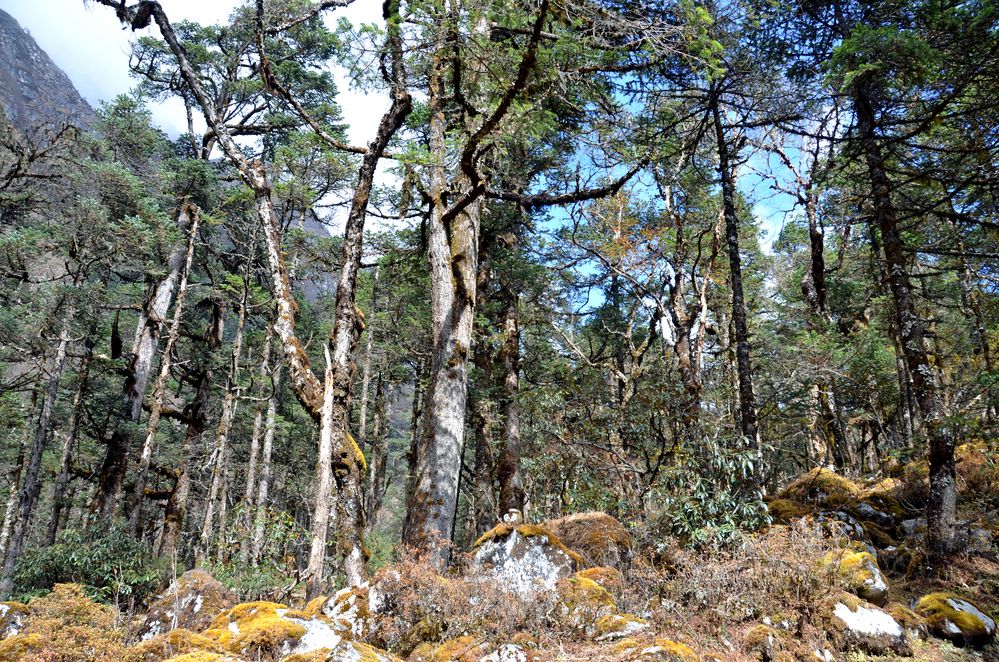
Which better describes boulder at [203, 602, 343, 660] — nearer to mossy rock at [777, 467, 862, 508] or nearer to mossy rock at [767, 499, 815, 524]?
mossy rock at [767, 499, 815, 524]

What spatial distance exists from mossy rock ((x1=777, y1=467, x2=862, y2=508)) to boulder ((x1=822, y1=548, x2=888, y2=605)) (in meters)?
4.23

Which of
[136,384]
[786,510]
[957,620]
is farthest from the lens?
[136,384]

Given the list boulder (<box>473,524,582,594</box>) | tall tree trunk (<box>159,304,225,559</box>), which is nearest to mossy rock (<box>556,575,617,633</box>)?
boulder (<box>473,524,582,594</box>)

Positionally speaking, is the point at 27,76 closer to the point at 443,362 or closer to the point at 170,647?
the point at 443,362

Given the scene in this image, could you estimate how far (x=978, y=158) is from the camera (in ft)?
28.4

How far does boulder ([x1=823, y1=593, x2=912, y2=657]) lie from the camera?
4621mm

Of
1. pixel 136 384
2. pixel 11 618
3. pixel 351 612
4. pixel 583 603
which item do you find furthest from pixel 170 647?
pixel 136 384

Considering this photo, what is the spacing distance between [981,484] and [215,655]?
39.6 ft

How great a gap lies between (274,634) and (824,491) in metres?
10.1

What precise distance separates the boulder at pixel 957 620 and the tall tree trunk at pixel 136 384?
16145 millimetres

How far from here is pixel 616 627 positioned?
4.55 meters

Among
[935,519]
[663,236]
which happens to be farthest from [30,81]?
[935,519]

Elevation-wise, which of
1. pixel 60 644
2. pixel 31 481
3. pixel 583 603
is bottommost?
pixel 583 603

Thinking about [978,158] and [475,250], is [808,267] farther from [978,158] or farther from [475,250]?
[475,250]
